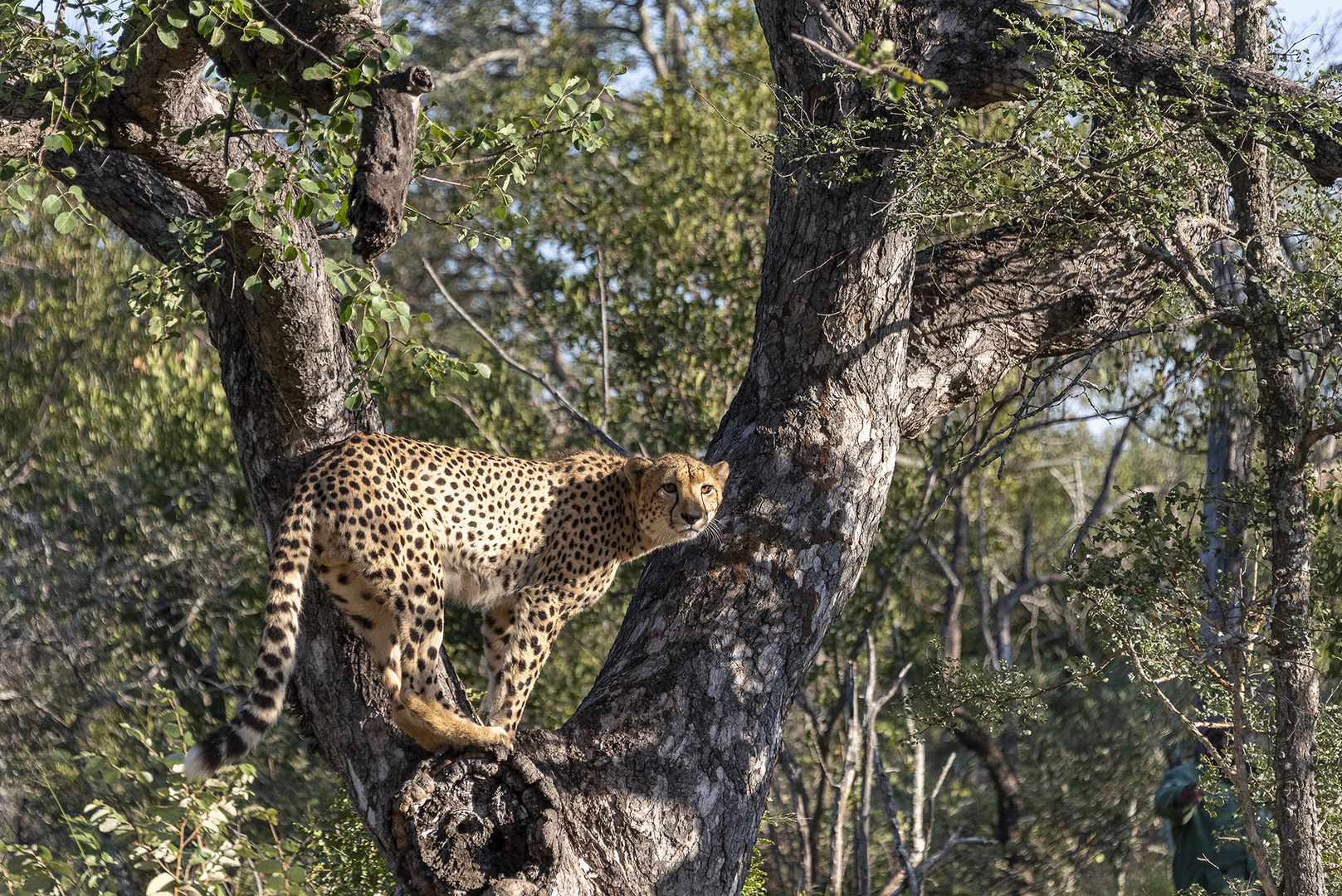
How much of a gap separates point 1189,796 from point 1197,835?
13.5 inches

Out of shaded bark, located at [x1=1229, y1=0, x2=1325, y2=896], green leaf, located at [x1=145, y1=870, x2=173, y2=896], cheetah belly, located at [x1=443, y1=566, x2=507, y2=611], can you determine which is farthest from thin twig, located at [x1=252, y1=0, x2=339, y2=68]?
shaded bark, located at [x1=1229, y1=0, x2=1325, y2=896]

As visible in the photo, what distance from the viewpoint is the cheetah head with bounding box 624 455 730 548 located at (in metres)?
→ 4.64

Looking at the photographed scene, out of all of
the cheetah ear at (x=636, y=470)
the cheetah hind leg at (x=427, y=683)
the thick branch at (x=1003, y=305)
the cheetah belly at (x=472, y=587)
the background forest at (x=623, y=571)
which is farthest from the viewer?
the background forest at (x=623, y=571)

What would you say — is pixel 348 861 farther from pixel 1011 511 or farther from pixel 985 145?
pixel 1011 511

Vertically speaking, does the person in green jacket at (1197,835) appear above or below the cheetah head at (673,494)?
below

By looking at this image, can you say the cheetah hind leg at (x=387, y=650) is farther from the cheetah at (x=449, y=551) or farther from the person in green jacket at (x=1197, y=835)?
the person in green jacket at (x=1197, y=835)

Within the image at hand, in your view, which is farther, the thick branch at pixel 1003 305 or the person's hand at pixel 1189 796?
the person's hand at pixel 1189 796

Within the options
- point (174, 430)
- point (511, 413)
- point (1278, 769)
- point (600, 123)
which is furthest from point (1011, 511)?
point (600, 123)

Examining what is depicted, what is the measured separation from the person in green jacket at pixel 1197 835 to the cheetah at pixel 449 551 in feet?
11.9

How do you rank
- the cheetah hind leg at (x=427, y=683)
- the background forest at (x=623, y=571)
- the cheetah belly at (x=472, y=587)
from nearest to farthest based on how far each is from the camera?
the cheetah hind leg at (x=427, y=683) → the cheetah belly at (x=472, y=587) → the background forest at (x=623, y=571)

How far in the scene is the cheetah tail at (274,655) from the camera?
3.42 metres

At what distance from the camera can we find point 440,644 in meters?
4.11

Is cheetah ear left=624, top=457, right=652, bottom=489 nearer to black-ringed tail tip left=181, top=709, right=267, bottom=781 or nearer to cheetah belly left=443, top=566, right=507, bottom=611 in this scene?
cheetah belly left=443, top=566, right=507, bottom=611

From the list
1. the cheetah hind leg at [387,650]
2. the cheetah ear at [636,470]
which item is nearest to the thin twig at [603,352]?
the cheetah ear at [636,470]
